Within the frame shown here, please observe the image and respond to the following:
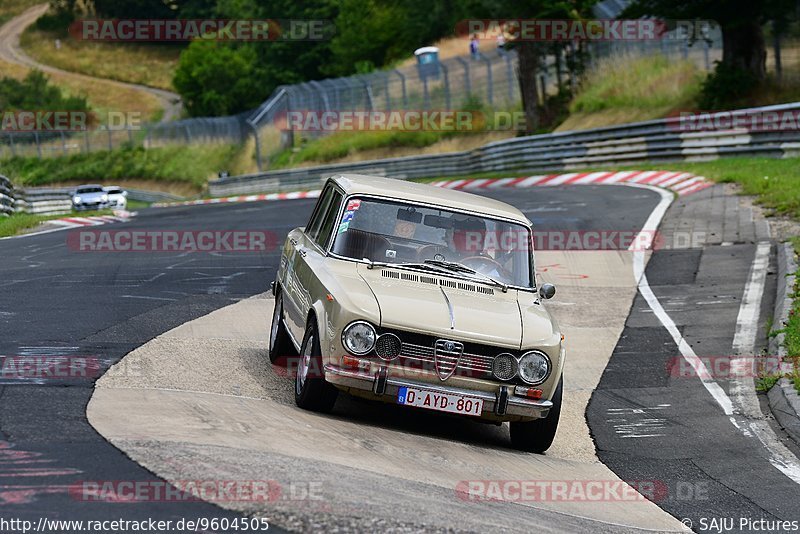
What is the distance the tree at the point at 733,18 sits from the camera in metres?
30.3

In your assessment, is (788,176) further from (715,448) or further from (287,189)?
(287,189)

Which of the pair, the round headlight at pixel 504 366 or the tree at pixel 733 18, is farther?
the tree at pixel 733 18

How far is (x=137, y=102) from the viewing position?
4065 inches

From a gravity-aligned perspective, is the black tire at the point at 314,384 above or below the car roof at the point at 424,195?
below

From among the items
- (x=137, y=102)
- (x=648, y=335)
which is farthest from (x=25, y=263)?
(x=137, y=102)

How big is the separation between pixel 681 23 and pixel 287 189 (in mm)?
19870

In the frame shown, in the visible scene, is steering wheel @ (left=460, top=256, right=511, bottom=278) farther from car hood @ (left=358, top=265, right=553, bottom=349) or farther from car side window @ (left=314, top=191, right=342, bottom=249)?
car side window @ (left=314, top=191, right=342, bottom=249)

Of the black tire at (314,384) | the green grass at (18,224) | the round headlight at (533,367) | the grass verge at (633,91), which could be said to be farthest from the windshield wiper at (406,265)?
the grass verge at (633,91)

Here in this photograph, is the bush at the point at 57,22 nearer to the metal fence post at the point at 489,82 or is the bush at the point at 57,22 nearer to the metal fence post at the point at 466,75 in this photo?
the metal fence post at the point at 466,75

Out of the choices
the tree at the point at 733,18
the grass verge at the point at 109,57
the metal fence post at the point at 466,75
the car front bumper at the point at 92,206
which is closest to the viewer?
the tree at the point at 733,18

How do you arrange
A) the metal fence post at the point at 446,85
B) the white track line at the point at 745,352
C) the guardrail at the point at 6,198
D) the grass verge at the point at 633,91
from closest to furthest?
1. the white track line at the point at 745,352
2. the guardrail at the point at 6,198
3. the grass verge at the point at 633,91
4. the metal fence post at the point at 446,85

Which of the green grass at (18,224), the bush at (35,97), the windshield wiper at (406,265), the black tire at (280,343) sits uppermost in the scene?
the windshield wiper at (406,265)

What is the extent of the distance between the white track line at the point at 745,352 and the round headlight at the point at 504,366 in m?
1.96

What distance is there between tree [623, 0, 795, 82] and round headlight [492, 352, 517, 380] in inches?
952
